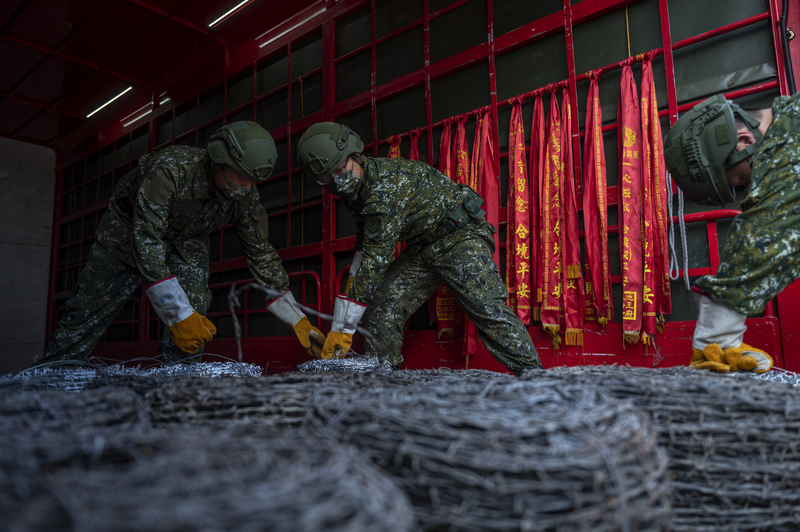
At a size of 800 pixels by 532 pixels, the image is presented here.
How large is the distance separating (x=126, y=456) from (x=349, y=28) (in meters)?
4.66

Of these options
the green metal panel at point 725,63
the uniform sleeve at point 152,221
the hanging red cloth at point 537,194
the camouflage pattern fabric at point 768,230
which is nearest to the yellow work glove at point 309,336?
the uniform sleeve at point 152,221

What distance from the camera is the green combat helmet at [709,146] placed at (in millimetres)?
1727

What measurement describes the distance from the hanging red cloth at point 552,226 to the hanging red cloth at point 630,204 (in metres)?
0.37

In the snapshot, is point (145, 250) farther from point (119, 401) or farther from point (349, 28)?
point (349, 28)

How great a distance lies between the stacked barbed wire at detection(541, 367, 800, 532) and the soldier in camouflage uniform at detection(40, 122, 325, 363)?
8.20 feet

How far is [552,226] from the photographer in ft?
10.4

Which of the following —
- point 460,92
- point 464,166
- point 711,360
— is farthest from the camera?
point 460,92

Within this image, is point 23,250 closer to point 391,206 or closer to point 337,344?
point 337,344

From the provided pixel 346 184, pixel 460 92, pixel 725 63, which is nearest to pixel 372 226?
pixel 346 184

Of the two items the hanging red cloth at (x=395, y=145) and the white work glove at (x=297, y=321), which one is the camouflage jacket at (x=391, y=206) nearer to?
the white work glove at (x=297, y=321)

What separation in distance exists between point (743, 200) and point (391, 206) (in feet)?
5.81

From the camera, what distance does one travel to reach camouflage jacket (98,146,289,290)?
2922 millimetres

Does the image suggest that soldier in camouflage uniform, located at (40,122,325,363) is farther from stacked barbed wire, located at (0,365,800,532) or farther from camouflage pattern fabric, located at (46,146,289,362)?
stacked barbed wire, located at (0,365,800,532)

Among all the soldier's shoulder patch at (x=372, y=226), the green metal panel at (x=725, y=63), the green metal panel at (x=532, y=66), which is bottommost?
the soldier's shoulder patch at (x=372, y=226)
